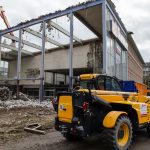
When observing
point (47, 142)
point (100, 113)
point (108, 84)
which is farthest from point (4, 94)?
point (100, 113)

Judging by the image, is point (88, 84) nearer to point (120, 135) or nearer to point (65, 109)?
point (65, 109)

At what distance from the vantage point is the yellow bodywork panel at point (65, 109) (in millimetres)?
7411

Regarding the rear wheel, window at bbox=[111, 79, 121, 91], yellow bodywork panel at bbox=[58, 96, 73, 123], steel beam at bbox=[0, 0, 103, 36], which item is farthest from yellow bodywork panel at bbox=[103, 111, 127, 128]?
steel beam at bbox=[0, 0, 103, 36]

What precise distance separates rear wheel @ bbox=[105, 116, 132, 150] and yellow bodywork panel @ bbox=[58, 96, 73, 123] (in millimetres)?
1200

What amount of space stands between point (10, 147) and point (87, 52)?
81.8ft

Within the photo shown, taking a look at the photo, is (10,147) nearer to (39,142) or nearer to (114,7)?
(39,142)

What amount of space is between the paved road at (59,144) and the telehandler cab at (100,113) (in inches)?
22.8

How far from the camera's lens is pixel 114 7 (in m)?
24.8

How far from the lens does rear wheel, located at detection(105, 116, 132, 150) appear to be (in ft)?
22.8

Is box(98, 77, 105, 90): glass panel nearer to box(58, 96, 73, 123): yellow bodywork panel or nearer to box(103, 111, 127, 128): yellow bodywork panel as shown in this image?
box(103, 111, 127, 128): yellow bodywork panel

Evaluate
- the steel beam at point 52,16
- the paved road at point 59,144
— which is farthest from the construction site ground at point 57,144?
the steel beam at point 52,16

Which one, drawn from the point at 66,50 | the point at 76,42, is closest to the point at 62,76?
the point at 66,50

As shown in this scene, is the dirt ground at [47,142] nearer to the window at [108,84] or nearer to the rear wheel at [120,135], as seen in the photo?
the rear wheel at [120,135]

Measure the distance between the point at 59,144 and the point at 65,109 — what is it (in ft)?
4.84
